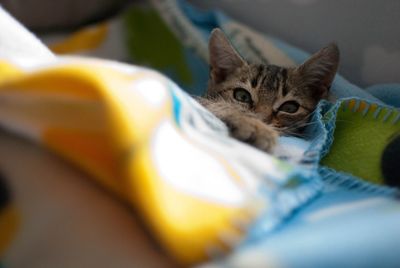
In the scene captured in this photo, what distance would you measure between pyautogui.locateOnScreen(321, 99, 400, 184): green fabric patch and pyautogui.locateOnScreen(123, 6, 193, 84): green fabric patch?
28.8 inches

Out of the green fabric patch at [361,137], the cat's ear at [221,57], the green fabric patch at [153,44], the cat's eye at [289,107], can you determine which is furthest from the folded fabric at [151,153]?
the green fabric patch at [153,44]

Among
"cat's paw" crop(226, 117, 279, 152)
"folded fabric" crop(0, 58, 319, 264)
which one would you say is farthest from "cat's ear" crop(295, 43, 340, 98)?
"folded fabric" crop(0, 58, 319, 264)

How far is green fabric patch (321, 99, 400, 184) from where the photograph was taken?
797 mm

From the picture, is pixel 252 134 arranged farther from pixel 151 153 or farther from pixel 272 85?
pixel 272 85

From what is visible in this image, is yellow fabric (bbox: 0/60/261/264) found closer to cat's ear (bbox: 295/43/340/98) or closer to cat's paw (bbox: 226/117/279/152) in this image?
cat's paw (bbox: 226/117/279/152)

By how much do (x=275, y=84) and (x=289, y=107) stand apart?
0.26 feet

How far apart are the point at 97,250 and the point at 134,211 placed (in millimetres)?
59

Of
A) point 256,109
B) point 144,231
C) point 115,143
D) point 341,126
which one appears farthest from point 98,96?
point 256,109

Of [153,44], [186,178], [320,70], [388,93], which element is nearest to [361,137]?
[388,93]

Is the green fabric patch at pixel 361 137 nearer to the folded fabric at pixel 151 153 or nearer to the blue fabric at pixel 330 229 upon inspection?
the blue fabric at pixel 330 229

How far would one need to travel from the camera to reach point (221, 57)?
1.29 metres

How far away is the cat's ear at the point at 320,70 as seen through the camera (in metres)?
1.11

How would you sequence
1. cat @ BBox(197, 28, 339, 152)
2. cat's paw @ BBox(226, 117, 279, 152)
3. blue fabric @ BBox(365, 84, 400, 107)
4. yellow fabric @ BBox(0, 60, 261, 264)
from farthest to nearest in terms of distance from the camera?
cat @ BBox(197, 28, 339, 152), blue fabric @ BBox(365, 84, 400, 107), cat's paw @ BBox(226, 117, 279, 152), yellow fabric @ BBox(0, 60, 261, 264)

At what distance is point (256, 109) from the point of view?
1150 millimetres
